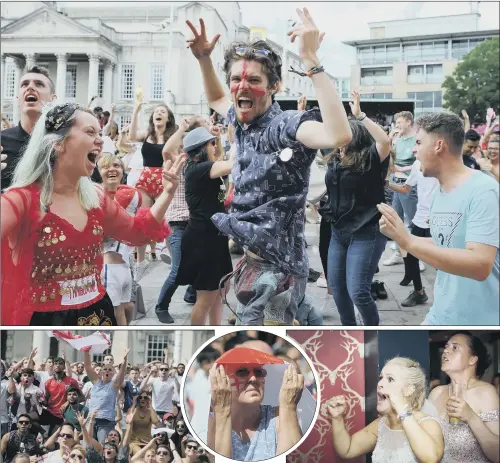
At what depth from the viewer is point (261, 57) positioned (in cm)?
219

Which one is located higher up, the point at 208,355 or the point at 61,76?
the point at 61,76

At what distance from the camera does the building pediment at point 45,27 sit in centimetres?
244

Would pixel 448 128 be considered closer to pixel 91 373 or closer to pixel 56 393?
pixel 91 373

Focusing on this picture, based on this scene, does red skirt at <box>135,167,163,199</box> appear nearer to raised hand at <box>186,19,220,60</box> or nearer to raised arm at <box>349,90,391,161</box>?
raised hand at <box>186,19,220,60</box>

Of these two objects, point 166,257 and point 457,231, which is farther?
point 166,257

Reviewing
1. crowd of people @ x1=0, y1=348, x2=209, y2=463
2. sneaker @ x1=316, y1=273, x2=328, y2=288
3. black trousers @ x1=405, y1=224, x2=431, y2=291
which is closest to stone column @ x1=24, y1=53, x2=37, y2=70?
crowd of people @ x1=0, y1=348, x2=209, y2=463

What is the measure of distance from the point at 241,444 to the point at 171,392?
1.18 ft

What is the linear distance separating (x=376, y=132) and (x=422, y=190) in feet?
1.02

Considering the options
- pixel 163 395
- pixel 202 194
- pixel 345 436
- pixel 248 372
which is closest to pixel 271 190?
pixel 202 194

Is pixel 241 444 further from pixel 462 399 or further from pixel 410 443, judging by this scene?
pixel 462 399

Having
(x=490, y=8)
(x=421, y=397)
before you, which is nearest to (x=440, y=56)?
(x=490, y=8)

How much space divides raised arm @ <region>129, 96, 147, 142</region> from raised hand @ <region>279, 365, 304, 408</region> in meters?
1.13

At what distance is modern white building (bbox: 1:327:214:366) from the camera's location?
8.04 ft

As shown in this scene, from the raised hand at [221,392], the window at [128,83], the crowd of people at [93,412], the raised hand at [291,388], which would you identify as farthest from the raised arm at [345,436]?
the window at [128,83]
